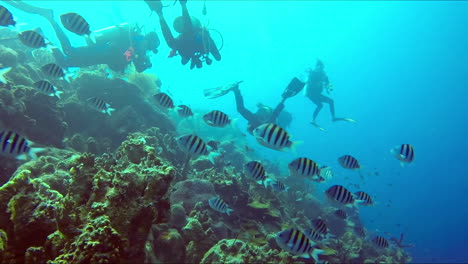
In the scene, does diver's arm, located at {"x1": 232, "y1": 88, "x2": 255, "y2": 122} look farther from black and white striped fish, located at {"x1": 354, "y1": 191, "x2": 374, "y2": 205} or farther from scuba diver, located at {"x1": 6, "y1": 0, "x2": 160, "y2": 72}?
black and white striped fish, located at {"x1": 354, "y1": 191, "x2": 374, "y2": 205}

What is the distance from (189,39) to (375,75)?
132738mm

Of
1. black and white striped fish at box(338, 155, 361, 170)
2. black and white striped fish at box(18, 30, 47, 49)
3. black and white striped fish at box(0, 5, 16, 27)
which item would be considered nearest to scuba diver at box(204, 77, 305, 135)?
black and white striped fish at box(338, 155, 361, 170)

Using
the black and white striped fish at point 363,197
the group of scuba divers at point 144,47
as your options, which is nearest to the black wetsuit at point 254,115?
the group of scuba divers at point 144,47

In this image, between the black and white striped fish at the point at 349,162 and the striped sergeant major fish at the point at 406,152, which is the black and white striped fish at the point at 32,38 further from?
the striped sergeant major fish at the point at 406,152

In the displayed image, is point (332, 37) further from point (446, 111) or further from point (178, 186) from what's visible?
point (178, 186)

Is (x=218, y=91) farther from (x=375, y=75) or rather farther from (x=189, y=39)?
(x=375, y=75)

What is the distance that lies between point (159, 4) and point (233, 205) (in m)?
9.09

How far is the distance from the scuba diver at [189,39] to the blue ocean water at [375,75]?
54.1 metres

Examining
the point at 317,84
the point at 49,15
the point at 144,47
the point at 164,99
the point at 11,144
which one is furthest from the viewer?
the point at 317,84

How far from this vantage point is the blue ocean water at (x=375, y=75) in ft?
283

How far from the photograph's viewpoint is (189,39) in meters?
10.9

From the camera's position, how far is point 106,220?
2.37 metres

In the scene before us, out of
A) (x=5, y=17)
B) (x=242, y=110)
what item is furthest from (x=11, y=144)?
(x=242, y=110)

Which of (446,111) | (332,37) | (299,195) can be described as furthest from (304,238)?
(446,111)
